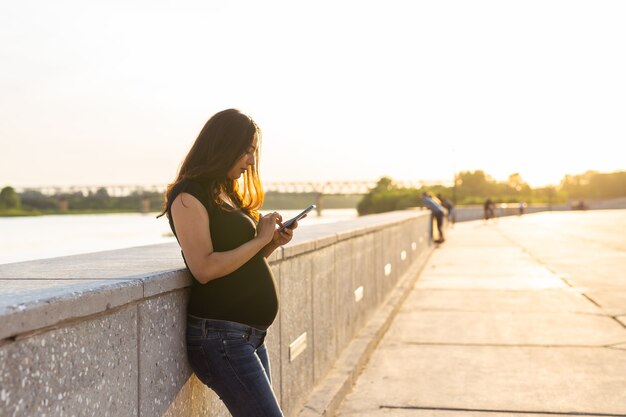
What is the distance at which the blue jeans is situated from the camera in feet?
10.5

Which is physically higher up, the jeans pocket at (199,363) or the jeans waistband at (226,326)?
the jeans waistband at (226,326)

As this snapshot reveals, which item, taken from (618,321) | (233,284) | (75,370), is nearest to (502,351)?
(618,321)

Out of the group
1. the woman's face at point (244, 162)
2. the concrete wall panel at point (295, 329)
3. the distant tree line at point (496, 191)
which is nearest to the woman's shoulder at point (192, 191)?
the woman's face at point (244, 162)

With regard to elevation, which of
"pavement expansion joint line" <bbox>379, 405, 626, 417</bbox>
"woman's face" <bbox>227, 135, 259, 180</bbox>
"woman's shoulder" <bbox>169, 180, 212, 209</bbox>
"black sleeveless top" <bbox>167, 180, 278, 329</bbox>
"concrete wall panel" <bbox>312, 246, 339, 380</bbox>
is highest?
"woman's face" <bbox>227, 135, 259, 180</bbox>

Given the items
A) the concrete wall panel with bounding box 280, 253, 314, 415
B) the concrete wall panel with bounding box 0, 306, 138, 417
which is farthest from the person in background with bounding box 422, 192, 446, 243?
the concrete wall panel with bounding box 0, 306, 138, 417

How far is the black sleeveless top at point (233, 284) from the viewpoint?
10.5ft

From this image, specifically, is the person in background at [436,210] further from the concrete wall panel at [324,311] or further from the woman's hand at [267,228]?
the woman's hand at [267,228]

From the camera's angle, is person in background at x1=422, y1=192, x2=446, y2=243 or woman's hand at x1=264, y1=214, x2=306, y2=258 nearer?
woman's hand at x1=264, y1=214, x2=306, y2=258

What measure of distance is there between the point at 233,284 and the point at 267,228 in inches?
10.7

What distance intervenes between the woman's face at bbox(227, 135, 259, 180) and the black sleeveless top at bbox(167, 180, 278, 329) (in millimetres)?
160

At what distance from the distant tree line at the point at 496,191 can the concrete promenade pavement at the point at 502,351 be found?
250ft

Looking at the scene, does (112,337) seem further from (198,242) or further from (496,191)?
(496,191)

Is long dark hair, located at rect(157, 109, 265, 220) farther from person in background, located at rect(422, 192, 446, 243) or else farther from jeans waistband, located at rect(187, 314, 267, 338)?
person in background, located at rect(422, 192, 446, 243)

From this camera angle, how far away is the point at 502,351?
8.27 meters
